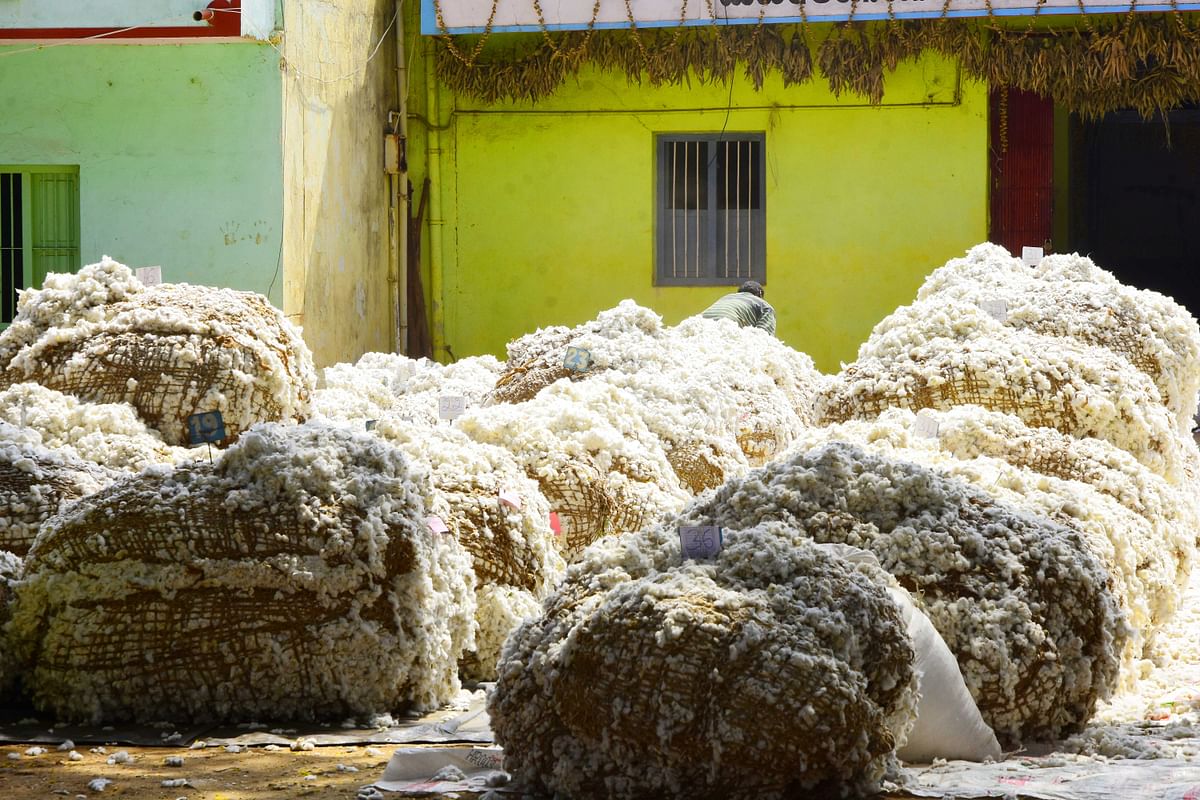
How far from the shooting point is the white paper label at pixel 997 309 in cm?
685

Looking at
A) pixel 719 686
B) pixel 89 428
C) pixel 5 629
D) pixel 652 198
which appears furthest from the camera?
pixel 652 198

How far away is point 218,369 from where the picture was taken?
564 centimetres

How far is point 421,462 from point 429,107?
31.2 feet

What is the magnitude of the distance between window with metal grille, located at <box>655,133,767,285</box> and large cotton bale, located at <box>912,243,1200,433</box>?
640 centimetres

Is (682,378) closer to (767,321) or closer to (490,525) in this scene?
(490,525)

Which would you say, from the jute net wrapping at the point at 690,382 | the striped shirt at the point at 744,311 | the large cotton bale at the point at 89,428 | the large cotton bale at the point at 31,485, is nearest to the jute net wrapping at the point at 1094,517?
the jute net wrapping at the point at 690,382

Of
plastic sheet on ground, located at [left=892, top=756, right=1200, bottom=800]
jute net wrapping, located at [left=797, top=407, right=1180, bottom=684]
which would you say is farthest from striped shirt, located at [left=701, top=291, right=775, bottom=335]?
plastic sheet on ground, located at [left=892, top=756, right=1200, bottom=800]

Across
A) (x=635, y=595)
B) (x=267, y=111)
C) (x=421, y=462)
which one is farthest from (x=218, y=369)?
(x=267, y=111)

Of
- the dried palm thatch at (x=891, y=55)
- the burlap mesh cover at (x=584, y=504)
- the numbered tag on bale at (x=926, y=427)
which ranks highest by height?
the dried palm thatch at (x=891, y=55)

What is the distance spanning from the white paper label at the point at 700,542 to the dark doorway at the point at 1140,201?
12.7m

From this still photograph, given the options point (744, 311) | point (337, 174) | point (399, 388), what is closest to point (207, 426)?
point (399, 388)

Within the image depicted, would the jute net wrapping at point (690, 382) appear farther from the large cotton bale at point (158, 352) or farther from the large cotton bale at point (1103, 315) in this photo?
the large cotton bale at point (158, 352)

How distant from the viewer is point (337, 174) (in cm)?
1264

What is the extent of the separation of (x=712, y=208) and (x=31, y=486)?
9.82m
